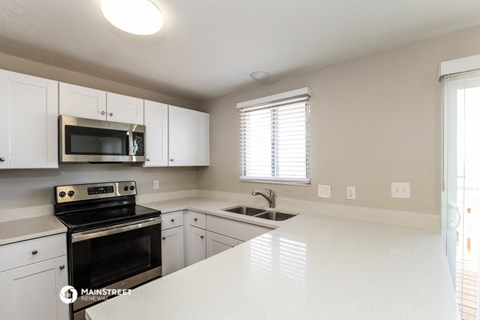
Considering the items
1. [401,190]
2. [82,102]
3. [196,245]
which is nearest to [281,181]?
[401,190]

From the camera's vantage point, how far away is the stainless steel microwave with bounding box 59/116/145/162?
1.89 metres

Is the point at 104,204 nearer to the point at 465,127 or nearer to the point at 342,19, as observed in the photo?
the point at 342,19

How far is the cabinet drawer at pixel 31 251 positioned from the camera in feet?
4.72

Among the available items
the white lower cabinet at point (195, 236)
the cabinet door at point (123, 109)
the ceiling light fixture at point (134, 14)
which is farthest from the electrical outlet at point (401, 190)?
the cabinet door at point (123, 109)

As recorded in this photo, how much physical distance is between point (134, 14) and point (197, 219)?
1.91 metres

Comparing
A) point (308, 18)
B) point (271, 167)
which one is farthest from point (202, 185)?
point (308, 18)

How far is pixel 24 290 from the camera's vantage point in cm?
150

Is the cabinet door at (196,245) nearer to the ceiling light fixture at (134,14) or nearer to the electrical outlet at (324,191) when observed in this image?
the electrical outlet at (324,191)

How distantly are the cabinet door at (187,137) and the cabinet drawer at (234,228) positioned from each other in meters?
0.92

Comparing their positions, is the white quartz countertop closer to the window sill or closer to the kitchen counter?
the kitchen counter

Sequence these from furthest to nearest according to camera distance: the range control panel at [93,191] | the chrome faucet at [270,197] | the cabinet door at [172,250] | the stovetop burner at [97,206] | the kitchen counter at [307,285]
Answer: the chrome faucet at [270,197]
the cabinet door at [172,250]
the range control panel at [93,191]
the stovetop burner at [97,206]
the kitchen counter at [307,285]

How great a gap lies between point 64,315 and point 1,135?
4.60ft

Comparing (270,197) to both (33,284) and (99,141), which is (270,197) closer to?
(99,141)

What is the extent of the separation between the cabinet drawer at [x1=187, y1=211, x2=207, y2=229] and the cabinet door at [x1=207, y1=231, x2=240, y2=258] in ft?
0.43
